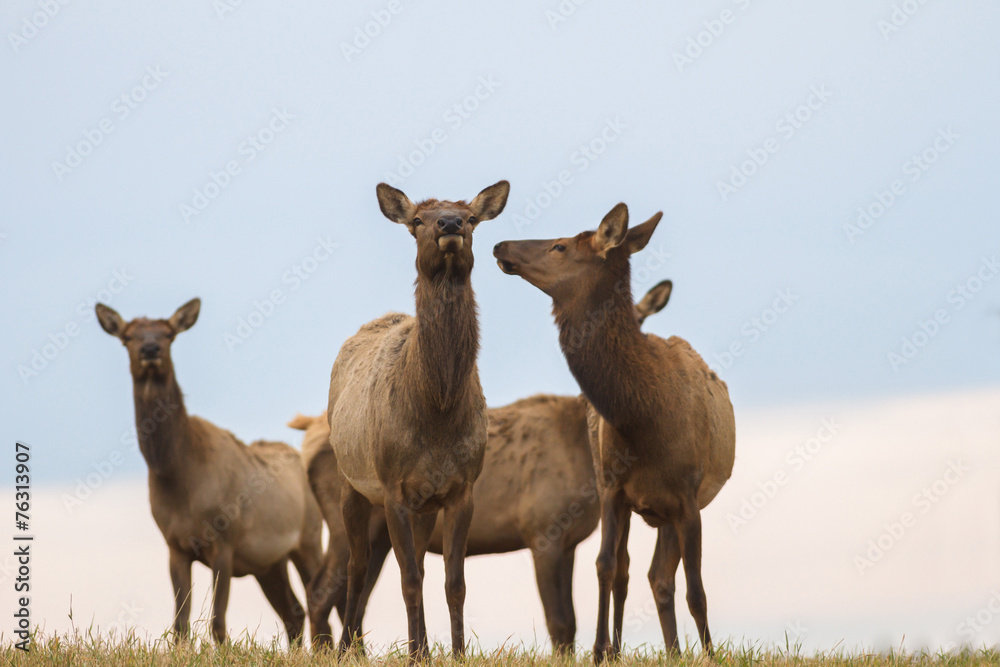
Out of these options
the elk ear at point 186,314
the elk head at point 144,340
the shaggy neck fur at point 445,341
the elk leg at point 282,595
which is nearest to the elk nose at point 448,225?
the shaggy neck fur at point 445,341

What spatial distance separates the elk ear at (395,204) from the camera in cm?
941

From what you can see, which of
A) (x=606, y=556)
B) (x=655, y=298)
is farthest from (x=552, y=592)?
(x=606, y=556)

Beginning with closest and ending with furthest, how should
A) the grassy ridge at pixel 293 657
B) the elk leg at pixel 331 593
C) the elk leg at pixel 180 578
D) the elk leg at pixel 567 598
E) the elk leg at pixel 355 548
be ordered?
the grassy ridge at pixel 293 657 < the elk leg at pixel 355 548 < the elk leg at pixel 331 593 < the elk leg at pixel 567 598 < the elk leg at pixel 180 578

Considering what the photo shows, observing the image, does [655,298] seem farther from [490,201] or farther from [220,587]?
[220,587]

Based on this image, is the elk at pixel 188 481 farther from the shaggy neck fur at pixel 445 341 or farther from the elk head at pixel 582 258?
the elk head at pixel 582 258

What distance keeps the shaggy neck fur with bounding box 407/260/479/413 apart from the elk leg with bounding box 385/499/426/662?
2.64 feet

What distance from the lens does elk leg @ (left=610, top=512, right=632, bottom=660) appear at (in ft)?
30.3

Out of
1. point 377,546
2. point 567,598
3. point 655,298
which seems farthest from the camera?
point 567,598

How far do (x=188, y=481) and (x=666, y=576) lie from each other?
583 centimetres

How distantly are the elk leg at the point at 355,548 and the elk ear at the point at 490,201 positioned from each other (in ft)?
9.03

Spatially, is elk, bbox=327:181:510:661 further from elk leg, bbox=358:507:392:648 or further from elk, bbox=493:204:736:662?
elk leg, bbox=358:507:392:648

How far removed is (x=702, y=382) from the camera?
9727 millimetres

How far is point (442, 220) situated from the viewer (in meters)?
8.65

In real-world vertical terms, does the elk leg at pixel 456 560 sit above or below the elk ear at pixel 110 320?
below
